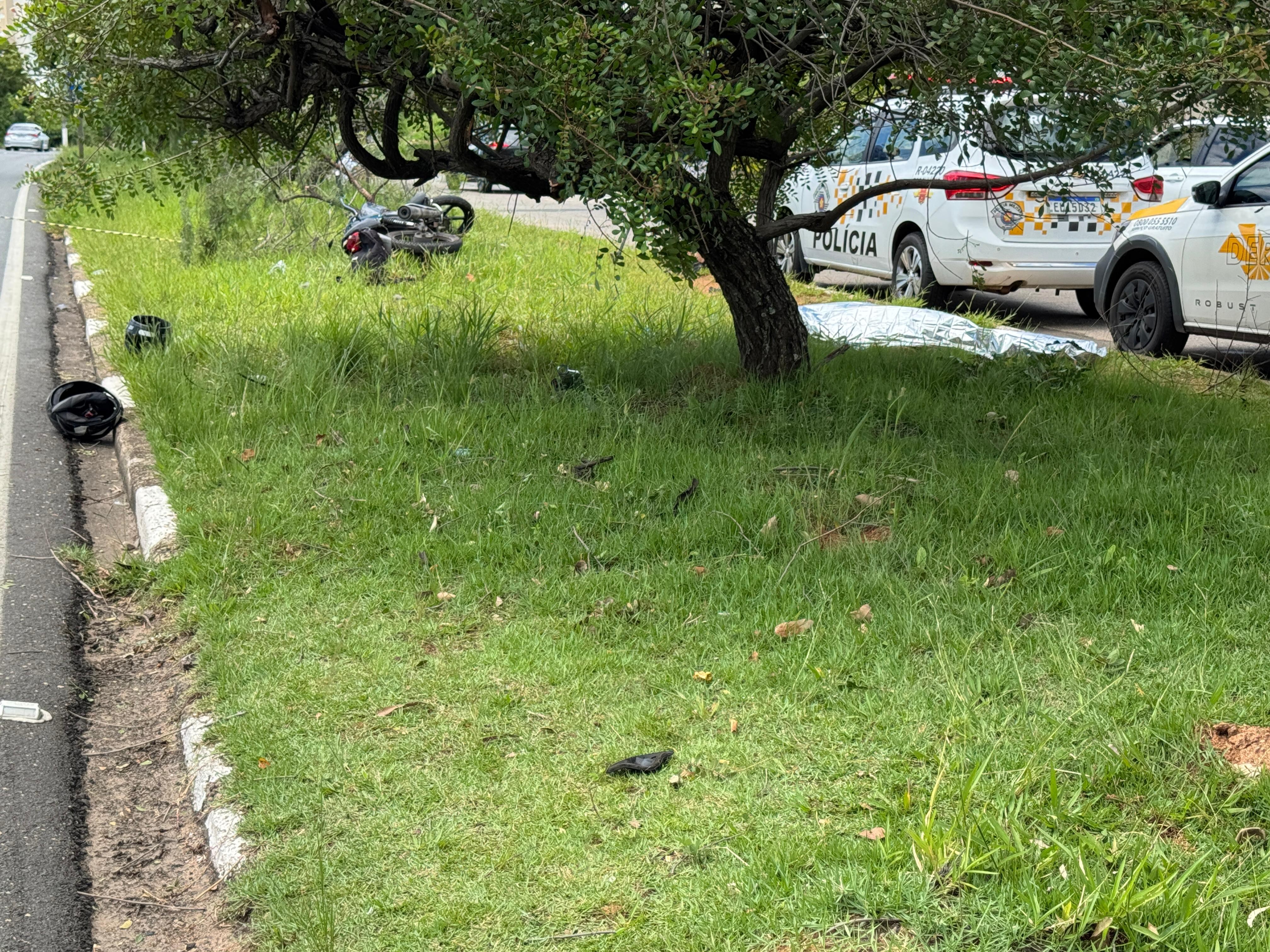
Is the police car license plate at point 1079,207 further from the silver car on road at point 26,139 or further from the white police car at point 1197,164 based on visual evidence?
the silver car on road at point 26,139

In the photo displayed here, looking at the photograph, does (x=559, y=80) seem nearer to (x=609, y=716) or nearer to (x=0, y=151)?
(x=609, y=716)

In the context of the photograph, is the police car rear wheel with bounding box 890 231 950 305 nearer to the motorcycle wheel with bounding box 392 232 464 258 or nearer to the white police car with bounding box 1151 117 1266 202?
the white police car with bounding box 1151 117 1266 202

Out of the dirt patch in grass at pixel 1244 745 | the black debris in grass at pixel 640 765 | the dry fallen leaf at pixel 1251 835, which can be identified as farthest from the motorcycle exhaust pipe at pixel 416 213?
the dry fallen leaf at pixel 1251 835

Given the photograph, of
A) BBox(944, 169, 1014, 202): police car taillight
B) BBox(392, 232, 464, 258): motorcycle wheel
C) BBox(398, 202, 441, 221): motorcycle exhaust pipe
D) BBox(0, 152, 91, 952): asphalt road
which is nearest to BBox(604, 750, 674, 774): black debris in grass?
BBox(0, 152, 91, 952): asphalt road

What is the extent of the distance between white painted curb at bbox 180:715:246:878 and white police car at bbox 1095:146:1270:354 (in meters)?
7.14

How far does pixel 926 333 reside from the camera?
8.56 metres

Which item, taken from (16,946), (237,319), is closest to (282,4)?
(237,319)

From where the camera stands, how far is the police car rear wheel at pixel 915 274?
10.8 meters

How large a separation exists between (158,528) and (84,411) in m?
2.33

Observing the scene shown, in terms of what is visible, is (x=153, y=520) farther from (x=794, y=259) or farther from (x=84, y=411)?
(x=794, y=259)

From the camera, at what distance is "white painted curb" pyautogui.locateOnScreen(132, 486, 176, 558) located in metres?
5.42

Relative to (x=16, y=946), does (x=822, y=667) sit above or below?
above

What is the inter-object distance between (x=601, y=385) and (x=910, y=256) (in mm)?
5073

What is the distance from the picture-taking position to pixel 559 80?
4961 millimetres
